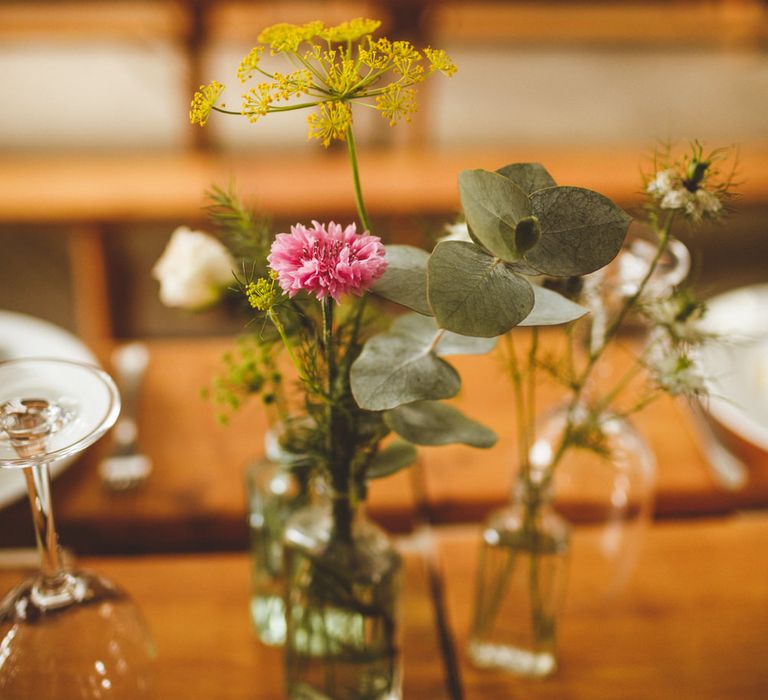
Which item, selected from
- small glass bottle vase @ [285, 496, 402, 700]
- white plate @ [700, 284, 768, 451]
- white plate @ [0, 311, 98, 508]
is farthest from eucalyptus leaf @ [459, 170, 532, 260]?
white plate @ [0, 311, 98, 508]

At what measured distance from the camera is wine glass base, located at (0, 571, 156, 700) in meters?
0.53

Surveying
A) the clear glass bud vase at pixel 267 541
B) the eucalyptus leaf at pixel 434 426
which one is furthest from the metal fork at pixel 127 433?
the eucalyptus leaf at pixel 434 426

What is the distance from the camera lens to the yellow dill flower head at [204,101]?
0.40 metres

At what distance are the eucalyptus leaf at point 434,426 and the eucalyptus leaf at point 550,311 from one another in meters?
0.10

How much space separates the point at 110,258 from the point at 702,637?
166 centimetres

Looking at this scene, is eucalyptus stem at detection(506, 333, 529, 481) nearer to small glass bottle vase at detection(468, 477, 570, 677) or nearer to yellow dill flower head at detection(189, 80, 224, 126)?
small glass bottle vase at detection(468, 477, 570, 677)

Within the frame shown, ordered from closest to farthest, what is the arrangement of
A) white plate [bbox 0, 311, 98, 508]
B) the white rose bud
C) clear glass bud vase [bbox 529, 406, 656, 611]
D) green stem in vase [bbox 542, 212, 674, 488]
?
green stem in vase [bbox 542, 212, 674, 488] < the white rose bud < clear glass bud vase [bbox 529, 406, 656, 611] < white plate [bbox 0, 311, 98, 508]

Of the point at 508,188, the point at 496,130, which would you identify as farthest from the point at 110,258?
the point at 508,188

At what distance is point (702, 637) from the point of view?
72cm

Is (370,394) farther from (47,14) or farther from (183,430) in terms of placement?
(47,14)

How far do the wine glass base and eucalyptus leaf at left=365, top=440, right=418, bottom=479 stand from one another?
0.67 ft

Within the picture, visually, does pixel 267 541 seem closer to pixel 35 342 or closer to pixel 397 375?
pixel 397 375

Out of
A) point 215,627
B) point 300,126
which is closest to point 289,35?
point 215,627

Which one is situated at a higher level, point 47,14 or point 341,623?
point 47,14
